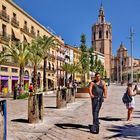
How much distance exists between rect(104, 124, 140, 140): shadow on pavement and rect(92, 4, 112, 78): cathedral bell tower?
149m

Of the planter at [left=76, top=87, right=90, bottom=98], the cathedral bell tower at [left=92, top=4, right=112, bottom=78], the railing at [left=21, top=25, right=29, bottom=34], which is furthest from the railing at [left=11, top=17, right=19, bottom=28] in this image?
the cathedral bell tower at [left=92, top=4, right=112, bottom=78]

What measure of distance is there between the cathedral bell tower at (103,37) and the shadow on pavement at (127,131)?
488 ft

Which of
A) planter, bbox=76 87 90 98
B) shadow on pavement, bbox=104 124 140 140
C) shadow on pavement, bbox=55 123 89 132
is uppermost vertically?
planter, bbox=76 87 90 98

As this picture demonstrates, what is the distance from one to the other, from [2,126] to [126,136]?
3773mm

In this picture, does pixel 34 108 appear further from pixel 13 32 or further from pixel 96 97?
pixel 13 32

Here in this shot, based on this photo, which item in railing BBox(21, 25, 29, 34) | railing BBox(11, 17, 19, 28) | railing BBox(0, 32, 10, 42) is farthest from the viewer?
railing BBox(21, 25, 29, 34)

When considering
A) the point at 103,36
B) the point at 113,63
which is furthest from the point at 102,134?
the point at 113,63

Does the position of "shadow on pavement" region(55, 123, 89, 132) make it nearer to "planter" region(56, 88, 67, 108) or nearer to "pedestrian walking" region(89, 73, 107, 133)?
"pedestrian walking" region(89, 73, 107, 133)

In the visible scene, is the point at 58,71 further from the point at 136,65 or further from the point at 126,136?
the point at 136,65

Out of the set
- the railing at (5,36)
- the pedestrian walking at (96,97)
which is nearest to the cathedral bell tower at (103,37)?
the railing at (5,36)

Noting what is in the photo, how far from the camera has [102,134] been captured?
31.7 ft

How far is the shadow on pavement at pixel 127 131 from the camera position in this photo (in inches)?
370

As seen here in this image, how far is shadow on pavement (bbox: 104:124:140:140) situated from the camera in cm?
939

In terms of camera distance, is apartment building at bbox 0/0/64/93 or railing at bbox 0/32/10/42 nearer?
railing at bbox 0/32/10/42
